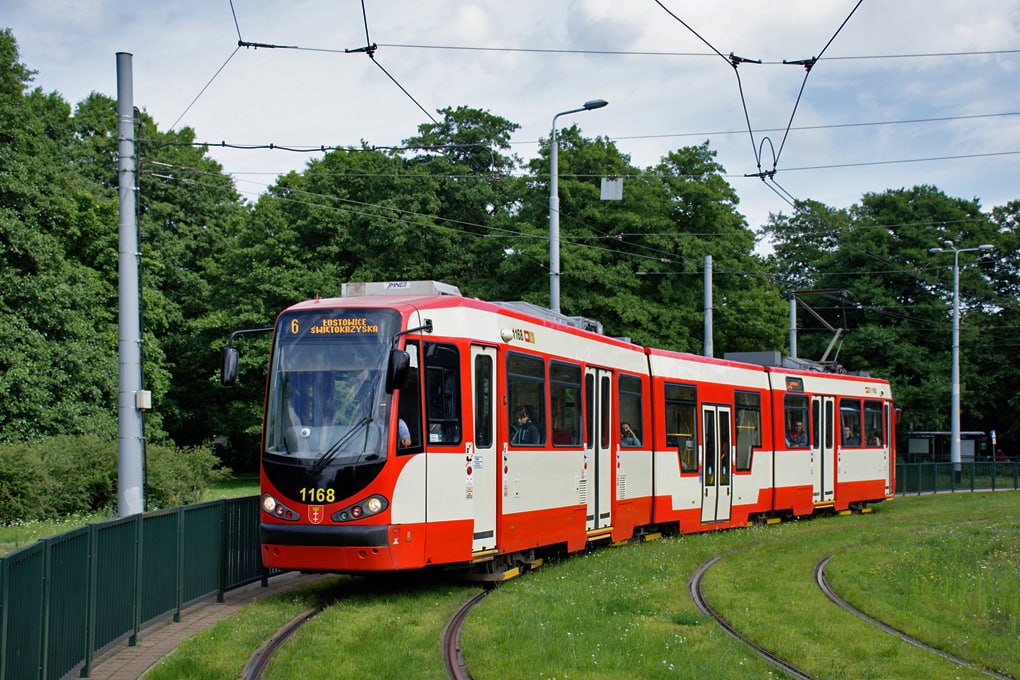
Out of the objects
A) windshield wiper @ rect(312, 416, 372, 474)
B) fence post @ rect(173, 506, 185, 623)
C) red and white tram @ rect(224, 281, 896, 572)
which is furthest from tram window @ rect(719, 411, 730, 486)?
fence post @ rect(173, 506, 185, 623)

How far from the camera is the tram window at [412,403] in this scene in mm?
12273

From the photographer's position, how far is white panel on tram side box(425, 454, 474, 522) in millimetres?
12469

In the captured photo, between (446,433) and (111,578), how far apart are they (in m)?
4.07

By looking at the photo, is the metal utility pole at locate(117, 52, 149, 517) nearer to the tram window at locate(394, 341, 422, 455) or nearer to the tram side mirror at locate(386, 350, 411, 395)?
the tram window at locate(394, 341, 422, 455)

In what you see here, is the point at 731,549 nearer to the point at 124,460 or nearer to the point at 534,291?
the point at 124,460

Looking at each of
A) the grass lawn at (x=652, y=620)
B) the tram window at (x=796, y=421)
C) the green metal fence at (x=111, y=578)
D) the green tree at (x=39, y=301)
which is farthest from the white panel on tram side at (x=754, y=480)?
the green tree at (x=39, y=301)

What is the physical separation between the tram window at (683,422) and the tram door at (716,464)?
44 cm

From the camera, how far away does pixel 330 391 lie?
488 inches

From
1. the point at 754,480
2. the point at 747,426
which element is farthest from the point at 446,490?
the point at 754,480

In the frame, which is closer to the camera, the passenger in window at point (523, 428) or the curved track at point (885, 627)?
the curved track at point (885, 627)

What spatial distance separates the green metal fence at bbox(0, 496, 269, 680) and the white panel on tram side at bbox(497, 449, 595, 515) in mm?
3051

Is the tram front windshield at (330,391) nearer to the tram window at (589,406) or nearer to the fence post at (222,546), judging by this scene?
the fence post at (222,546)

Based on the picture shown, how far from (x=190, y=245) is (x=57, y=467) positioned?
2750cm

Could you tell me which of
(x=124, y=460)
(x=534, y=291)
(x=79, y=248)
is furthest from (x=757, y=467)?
(x=79, y=248)
